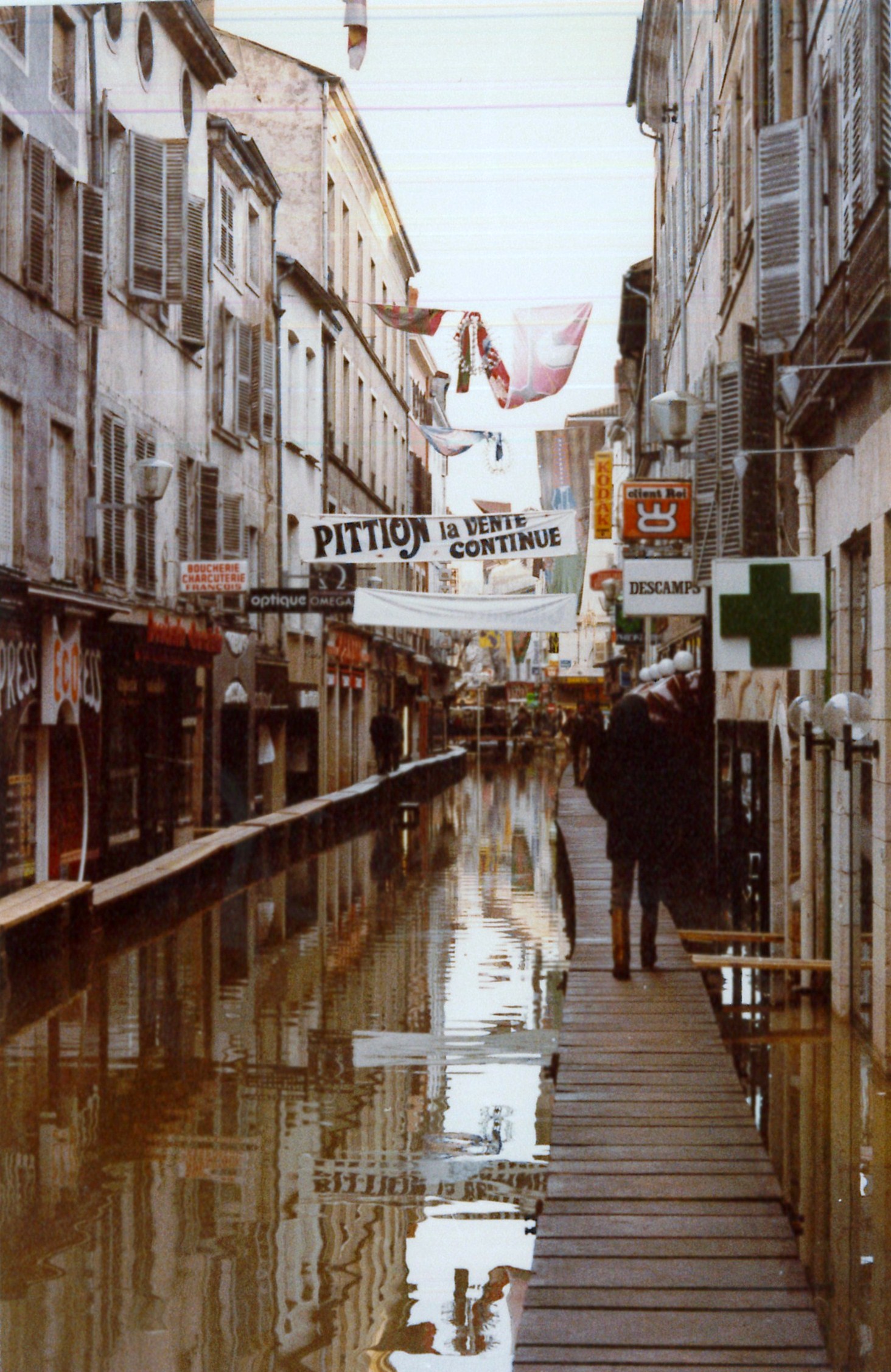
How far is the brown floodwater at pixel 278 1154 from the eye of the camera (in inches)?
209

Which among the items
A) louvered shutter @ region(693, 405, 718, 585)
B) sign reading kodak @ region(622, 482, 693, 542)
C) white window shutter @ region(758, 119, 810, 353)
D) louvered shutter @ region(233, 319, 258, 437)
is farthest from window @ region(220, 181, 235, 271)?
white window shutter @ region(758, 119, 810, 353)

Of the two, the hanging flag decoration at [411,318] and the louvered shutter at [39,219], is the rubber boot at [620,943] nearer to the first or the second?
the louvered shutter at [39,219]

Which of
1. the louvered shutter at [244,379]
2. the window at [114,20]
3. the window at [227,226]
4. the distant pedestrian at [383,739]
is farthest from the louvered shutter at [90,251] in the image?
the distant pedestrian at [383,739]

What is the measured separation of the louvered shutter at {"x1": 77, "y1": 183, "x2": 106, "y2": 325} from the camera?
672 inches

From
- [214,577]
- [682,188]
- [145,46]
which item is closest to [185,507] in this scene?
[214,577]

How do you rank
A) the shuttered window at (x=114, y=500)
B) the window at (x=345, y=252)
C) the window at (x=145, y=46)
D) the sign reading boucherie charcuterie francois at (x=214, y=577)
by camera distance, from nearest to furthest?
the shuttered window at (x=114, y=500) → the window at (x=145, y=46) → the sign reading boucherie charcuterie francois at (x=214, y=577) → the window at (x=345, y=252)

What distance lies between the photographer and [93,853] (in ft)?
58.6

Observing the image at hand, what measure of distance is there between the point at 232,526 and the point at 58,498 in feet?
24.1

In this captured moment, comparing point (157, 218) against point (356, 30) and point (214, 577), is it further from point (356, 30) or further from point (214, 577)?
point (356, 30)

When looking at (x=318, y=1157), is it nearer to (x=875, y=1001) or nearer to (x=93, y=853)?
(x=875, y=1001)

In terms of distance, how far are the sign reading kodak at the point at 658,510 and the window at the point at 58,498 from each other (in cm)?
585

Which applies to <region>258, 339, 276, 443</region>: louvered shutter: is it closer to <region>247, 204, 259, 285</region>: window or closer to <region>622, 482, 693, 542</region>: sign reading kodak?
<region>247, 204, 259, 285</region>: window

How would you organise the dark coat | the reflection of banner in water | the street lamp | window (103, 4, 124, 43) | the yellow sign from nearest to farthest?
the dark coat < the street lamp < window (103, 4, 124, 43) < the reflection of banner in water < the yellow sign

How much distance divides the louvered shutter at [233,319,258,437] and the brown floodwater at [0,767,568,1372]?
1235 centimetres
